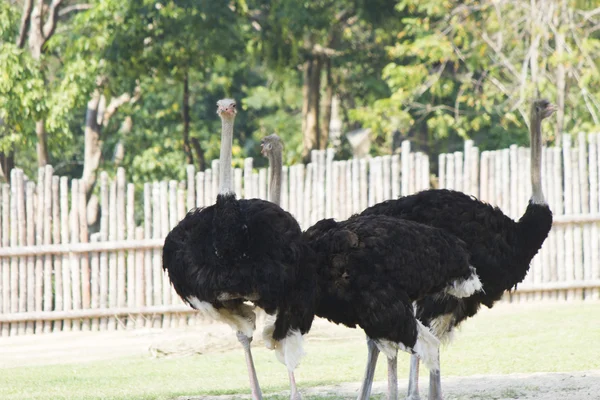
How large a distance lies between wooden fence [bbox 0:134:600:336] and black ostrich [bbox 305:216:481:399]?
23.8 feet

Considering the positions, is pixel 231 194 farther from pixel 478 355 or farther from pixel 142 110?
pixel 142 110

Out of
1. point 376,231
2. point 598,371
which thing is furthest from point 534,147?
point 376,231

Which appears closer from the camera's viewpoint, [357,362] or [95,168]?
[357,362]

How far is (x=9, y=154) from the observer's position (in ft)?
57.4

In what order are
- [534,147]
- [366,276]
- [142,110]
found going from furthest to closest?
[142,110]
[534,147]
[366,276]

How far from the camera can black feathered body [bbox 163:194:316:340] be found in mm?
6109

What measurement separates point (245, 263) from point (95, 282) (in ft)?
26.2

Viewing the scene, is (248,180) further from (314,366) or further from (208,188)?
(314,366)

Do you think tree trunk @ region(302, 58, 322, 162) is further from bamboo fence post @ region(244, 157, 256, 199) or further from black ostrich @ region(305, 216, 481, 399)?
black ostrich @ region(305, 216, 481, 399)

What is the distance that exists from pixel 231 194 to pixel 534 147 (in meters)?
2.84

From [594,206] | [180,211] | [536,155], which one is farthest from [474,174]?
[536,155]

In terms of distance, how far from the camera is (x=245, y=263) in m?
6.15

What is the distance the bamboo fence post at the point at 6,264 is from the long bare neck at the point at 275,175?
22.0 feet

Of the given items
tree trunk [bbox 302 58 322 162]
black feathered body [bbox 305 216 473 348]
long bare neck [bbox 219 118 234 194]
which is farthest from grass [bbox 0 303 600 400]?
tree trunk [bbox 302 58 322 162]
